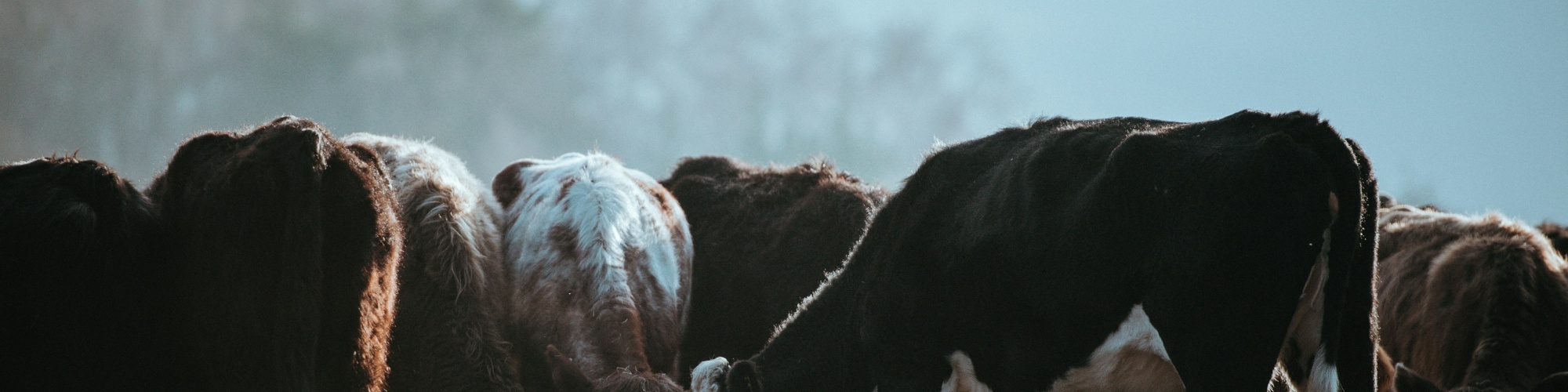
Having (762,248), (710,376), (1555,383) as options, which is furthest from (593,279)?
(1555,383)

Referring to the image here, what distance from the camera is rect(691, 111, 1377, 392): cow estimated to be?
354cm

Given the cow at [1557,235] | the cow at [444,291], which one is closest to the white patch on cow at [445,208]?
the cow at [444,291]

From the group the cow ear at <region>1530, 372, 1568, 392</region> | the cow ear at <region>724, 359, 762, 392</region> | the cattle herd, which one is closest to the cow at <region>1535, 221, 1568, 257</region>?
the cattle herd

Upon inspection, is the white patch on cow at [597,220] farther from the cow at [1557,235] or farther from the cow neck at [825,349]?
the cow at [1557,235]

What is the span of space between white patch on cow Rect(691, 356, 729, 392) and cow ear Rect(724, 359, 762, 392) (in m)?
0.08

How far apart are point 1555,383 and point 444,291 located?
533 cm

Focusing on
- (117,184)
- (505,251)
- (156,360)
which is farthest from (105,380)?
(505,251)

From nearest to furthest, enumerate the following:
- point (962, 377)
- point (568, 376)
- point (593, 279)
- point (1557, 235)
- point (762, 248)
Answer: point (962, 377) < point (568, 376) < point (593, 279) < point (762, 248) < point (1557, 235)

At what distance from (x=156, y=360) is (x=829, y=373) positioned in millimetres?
2883

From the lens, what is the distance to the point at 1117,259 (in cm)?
393

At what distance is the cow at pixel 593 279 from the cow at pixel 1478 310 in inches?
151

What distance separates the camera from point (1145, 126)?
4.65 meters

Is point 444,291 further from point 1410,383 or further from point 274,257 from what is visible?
point 1410,383

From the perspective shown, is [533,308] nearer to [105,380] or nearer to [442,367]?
[442,367]
